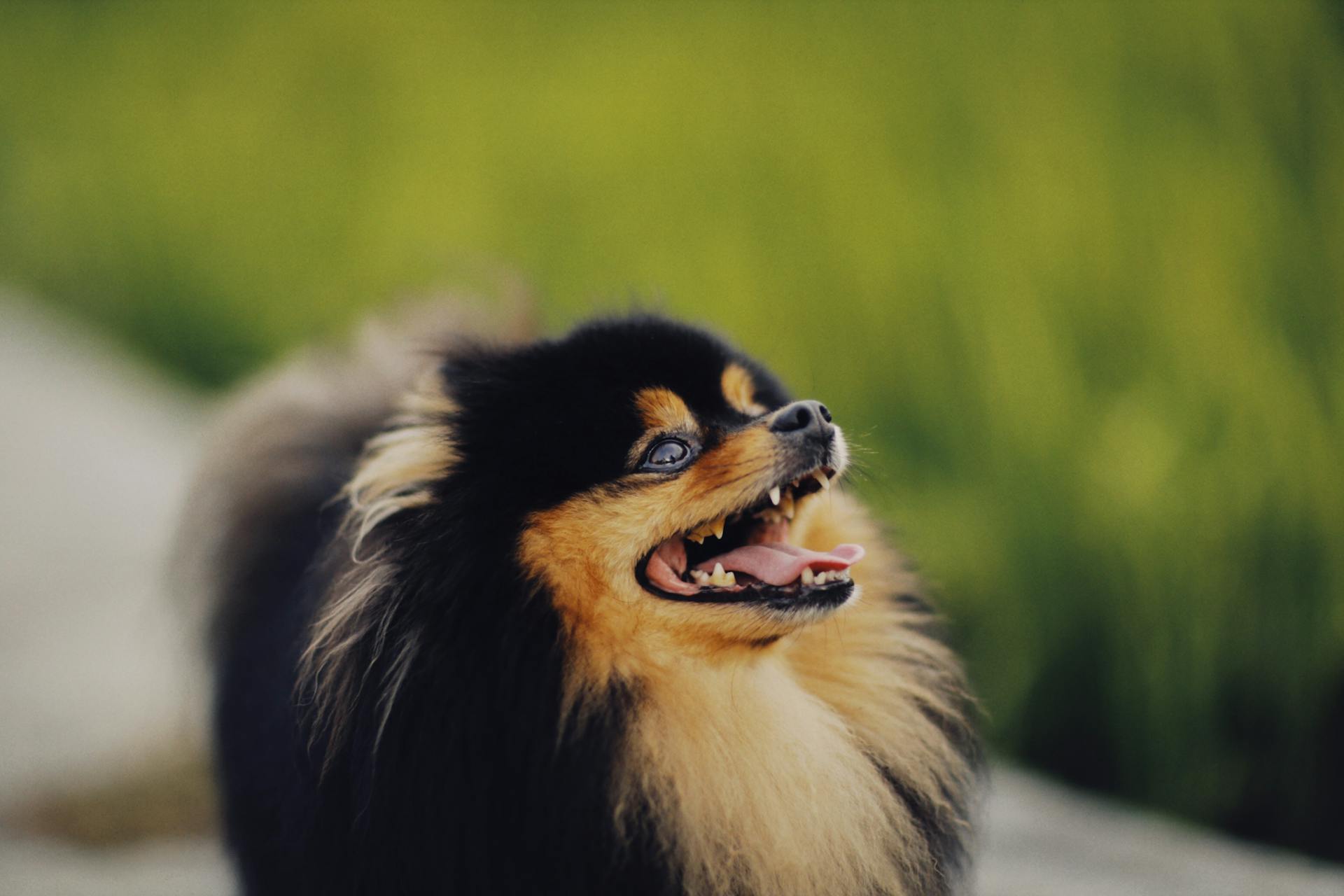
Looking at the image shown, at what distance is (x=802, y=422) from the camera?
4.75 ft

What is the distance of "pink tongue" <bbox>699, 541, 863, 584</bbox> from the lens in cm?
150

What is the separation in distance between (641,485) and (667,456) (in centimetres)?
7

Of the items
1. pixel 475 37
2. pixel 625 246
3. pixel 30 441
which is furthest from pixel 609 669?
pixel 475 37

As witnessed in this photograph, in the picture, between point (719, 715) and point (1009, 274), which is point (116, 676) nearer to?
point (719, 715)

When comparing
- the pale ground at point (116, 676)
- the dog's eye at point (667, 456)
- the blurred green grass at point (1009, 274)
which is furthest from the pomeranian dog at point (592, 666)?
the pale ground at point (116, 676)

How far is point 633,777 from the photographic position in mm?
1431

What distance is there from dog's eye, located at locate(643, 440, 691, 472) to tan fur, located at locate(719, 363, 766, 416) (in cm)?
12

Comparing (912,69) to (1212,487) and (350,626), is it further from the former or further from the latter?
(350,626)

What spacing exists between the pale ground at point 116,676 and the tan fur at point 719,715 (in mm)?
788

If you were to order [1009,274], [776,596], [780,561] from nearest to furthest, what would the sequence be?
[776,596] < [780,561] < [1009,274]

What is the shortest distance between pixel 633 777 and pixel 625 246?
3.04 m

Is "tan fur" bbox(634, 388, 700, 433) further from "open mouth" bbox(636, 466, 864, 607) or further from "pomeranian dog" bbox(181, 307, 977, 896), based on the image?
"open mouth" bbox(636, 466, 864, 607)

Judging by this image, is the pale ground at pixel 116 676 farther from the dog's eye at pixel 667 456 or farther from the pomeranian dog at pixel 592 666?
the dog's eye at pixel 667 456

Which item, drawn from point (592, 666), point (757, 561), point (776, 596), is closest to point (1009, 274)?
point (757, 561)
